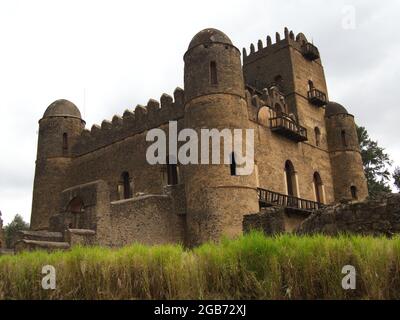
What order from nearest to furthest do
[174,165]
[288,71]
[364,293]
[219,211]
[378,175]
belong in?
[364,293]
[219,211]
[174,165]
[288,71]
[378,175]

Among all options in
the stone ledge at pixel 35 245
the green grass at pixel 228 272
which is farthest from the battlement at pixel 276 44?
the green grass at pixel 228 272

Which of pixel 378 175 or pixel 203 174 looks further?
→ pixel 378 175

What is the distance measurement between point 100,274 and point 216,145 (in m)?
12.7

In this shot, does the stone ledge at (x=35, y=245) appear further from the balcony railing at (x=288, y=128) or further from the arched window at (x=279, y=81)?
the arched window at (x=279, y=81)

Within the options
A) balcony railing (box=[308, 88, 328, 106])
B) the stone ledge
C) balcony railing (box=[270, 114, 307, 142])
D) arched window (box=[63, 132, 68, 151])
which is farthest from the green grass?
balcony railing (box=[308, 88, 328, 106])

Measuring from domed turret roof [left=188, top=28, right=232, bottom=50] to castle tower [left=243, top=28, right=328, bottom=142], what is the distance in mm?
7328

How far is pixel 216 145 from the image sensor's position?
19859 mm

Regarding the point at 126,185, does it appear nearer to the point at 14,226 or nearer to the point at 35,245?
the point at 35,245

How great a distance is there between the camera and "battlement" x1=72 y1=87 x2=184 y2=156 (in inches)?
950

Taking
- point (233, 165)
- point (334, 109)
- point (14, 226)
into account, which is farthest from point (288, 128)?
point (14, 226)

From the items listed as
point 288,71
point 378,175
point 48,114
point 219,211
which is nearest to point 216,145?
point 219,211

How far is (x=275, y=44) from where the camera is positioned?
98.2ft

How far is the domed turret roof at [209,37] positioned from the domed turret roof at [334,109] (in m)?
10.3

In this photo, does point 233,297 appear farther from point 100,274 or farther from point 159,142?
point 159,142
